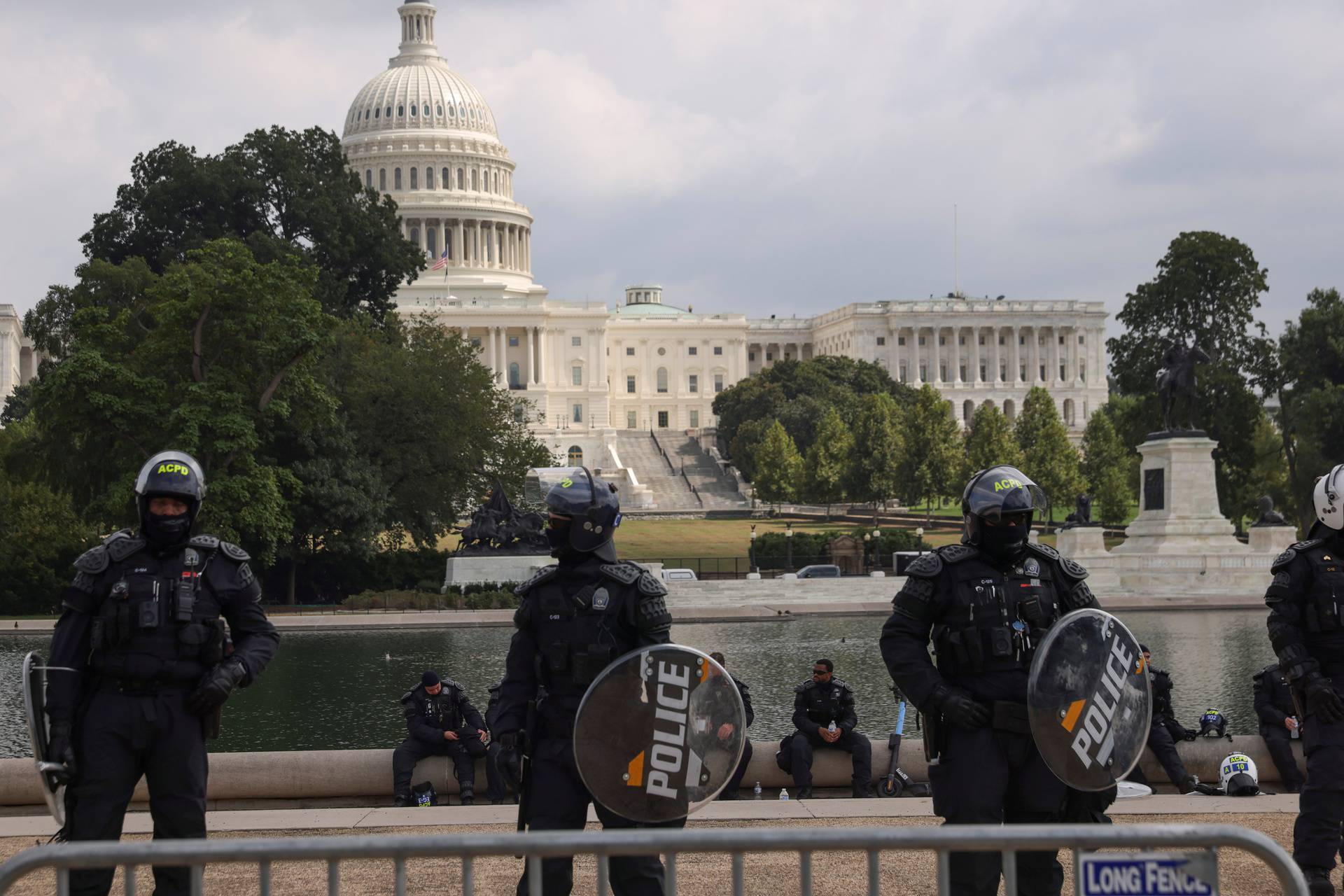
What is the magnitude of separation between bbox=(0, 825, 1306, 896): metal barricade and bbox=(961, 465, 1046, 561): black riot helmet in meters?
2.65

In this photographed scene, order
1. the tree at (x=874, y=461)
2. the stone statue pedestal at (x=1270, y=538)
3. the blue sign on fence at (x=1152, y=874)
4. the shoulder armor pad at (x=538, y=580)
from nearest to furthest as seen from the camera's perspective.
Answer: the blue sign on fence at (x=1152, y=874), the shoulder armor pad at (x=538, y=580), the stone statue pedestal at (x=1270, y=538), the tree at (x=874, y=461)

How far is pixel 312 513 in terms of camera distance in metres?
42.2

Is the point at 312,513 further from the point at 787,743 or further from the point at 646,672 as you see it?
the point at 646,672

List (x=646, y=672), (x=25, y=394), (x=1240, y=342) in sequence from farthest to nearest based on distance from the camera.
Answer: (x=25, y=394) < (x=1240, y=342) < (x=646, y=672)

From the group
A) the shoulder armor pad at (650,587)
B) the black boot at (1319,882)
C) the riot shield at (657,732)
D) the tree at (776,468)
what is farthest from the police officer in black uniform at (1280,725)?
the tree at (776,468)

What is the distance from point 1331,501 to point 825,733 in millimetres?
4879

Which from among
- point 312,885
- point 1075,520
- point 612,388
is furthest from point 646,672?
point 612,388

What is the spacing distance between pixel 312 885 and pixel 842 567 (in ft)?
141

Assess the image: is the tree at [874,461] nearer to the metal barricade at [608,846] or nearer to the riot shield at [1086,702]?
the riot shield at [1086,702]

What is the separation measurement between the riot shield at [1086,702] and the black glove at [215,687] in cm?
339

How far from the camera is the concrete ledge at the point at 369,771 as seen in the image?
1192 cm

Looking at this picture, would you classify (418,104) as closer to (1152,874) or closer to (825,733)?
(825,733)

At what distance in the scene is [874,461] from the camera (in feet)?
256

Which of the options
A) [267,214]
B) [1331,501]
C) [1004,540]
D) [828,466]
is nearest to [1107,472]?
[828,466]
